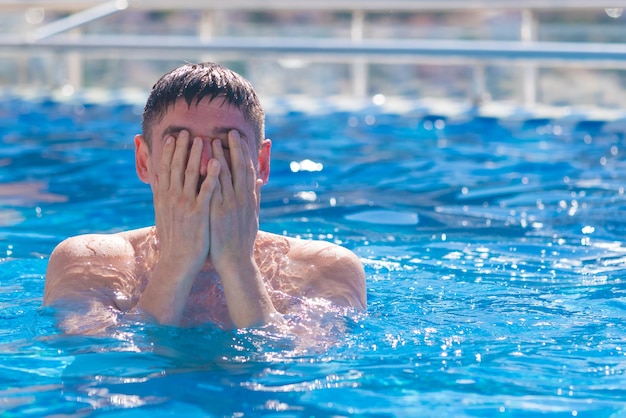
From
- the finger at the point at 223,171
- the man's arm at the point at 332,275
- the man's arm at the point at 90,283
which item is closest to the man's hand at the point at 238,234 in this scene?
the finger at the point at 223,171

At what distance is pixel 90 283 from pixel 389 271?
148 centimetres

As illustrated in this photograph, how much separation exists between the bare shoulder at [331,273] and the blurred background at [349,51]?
4477 mm

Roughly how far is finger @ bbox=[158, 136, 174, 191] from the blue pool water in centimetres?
47

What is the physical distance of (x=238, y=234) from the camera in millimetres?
2975

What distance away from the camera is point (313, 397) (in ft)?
9.00

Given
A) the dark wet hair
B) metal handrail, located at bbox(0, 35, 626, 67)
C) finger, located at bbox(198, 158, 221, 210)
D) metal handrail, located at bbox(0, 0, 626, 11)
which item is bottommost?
finger, located at bbox(198, 158, 221, 210)

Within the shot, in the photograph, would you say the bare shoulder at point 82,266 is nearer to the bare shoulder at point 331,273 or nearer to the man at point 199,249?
the man at point 199,249

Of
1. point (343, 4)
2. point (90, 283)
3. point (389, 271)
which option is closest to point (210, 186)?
point (90, 283)

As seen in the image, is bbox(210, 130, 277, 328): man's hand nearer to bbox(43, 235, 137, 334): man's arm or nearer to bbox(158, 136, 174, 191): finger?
bbox(158, 136, 174, 191): finger

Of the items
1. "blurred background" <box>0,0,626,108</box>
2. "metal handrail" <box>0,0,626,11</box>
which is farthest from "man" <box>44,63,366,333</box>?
"metal handrail" <box>0,0,626,11</box>

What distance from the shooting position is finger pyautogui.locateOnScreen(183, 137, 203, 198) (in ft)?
9.31

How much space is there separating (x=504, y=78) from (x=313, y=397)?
20.9ft

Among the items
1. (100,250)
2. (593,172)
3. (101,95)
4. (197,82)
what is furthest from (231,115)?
(101,95)

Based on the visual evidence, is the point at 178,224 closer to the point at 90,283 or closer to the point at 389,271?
the point at 90,283
